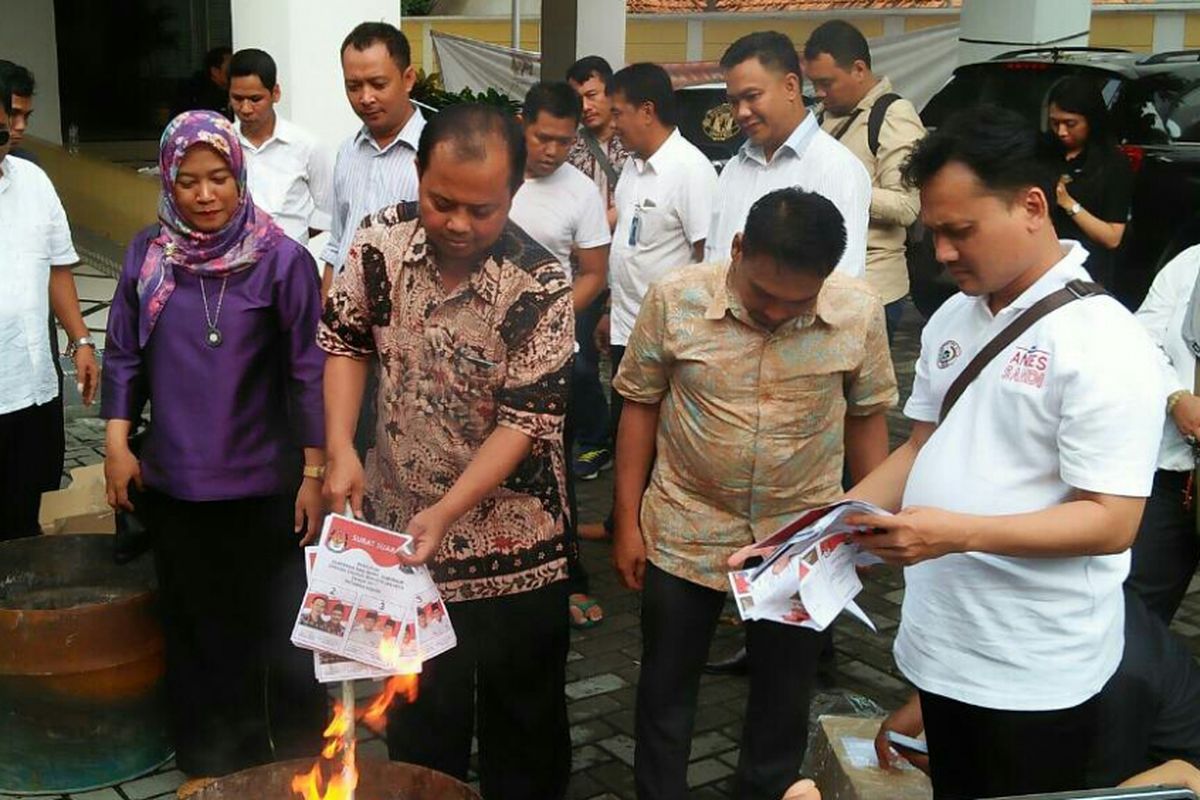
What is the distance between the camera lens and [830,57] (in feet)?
19.5

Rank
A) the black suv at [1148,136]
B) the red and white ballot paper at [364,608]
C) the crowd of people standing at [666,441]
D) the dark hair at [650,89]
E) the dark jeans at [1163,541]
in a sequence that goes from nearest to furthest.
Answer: the crowd of people standing at [666,441] < the red and white ballot paper at [364,608] < the dark jeans at [1163,541] < the dark hair at [650,89] < the black suv at [1148,136]

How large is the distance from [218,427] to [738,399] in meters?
1.39

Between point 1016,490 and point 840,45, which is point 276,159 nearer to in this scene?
point 840,45

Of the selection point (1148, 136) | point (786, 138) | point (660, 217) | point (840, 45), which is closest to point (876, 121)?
point (840, 45)

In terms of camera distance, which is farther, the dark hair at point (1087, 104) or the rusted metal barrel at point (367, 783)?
the dark hair at point (1087, 104)

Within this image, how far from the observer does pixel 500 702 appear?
344 centimetres

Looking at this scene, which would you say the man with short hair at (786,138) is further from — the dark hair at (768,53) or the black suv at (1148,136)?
the black suv at (1148,136)

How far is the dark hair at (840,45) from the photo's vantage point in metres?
5.94

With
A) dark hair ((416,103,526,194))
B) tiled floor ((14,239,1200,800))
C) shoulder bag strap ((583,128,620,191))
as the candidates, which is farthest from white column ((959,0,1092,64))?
dark hair ((416,103,526,194))

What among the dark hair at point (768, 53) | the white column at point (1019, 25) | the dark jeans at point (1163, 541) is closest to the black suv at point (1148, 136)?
the white column at point (1019, 25)

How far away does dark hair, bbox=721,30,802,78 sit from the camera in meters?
4.66

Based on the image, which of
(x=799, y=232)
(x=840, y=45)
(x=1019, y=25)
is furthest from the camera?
(x=1019, y=25)

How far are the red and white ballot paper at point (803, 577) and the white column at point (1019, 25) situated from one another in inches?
410

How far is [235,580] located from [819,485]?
1639 millimetres
